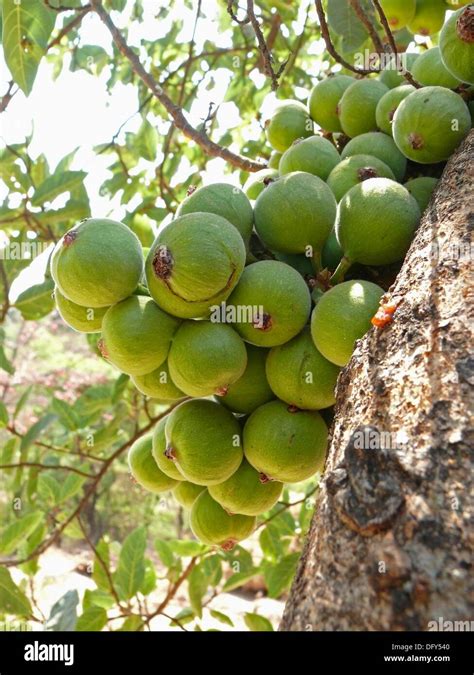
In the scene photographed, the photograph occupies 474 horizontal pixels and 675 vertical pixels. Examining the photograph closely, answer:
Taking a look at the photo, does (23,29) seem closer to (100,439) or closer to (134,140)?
(134,140)

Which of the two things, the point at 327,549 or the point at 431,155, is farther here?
the point at 431,155

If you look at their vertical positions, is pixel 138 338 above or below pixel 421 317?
above

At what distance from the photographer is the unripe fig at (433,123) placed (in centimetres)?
184

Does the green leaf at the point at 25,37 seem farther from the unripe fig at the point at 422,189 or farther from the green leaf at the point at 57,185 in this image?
the unripe fig at the point at 422,189

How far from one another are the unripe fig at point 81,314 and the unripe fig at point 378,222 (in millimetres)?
771

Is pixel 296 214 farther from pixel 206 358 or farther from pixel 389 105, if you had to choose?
pixel 389 105

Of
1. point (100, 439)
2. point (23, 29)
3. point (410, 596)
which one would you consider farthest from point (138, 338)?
point (100, 439)

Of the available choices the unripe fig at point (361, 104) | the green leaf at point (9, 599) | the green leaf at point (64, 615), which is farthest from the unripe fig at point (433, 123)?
the green leaf at point (9, 599)

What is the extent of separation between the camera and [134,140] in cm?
504

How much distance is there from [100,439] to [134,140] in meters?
2.45

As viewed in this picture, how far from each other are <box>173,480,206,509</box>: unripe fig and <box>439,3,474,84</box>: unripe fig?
5.15ft

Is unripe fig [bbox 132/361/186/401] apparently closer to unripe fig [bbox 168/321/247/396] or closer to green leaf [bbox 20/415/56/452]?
unripe fig [bbox 168/321/247/396]

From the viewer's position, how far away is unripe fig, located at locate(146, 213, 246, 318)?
162cm

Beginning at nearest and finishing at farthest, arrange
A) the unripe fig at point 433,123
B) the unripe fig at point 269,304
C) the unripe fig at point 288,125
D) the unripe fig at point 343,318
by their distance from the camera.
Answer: the unripe fig at point 343,318, the unripe fig at point 269,304, the unripe fig at point 433,123, the unripe fig at point 288,125
